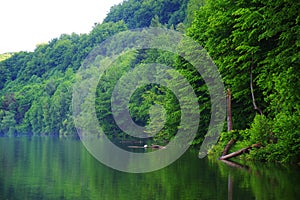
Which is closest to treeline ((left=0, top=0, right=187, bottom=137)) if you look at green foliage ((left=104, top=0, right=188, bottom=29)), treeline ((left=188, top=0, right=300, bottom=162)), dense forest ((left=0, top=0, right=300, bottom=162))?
green foliage ((left=104, top=0, right=188, bottom=29))

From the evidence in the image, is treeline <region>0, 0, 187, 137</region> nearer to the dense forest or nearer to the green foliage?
the green foliage

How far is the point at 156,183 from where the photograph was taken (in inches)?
820

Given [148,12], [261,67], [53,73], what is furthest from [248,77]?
[148,12]

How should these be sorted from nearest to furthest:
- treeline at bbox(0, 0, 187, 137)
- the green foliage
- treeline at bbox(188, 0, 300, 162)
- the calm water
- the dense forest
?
1. the calm water
2. treeline at bbox(188, 0, 300, 162)
3. the dense forest
4. treeline at bbox(0, 0, 187, 137)
5. the green foliage

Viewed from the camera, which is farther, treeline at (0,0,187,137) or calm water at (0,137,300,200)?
treeline at (0,0,187,137)

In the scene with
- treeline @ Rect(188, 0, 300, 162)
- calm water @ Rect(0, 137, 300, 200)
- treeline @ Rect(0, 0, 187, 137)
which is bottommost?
calm water @ Rect(0, 137, 300, 200)

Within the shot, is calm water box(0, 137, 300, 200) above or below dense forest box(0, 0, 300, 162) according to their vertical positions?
below

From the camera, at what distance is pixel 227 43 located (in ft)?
110

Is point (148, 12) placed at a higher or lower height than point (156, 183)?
higher

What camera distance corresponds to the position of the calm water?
688 inches

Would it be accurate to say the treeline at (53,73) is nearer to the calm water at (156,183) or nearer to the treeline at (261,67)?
the treeline at (261,67)

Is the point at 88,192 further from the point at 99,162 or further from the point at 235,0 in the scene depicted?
the point at 235,0

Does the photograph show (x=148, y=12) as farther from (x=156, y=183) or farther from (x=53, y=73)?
(x=156, y=183)

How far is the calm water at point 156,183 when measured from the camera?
57.3ft
